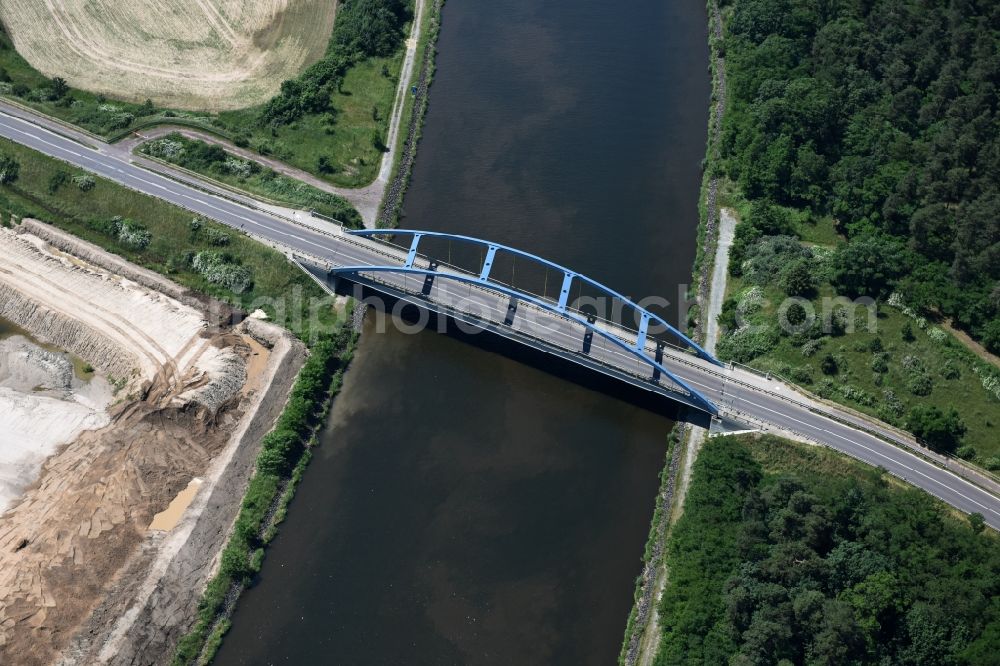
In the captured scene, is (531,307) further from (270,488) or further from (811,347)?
(270,488)

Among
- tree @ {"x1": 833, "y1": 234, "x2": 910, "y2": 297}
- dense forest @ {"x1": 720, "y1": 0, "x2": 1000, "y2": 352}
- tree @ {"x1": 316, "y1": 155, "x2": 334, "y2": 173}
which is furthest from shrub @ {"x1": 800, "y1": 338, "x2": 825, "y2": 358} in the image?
tree @ {"x1": 316, "y1": 155, "x2": 334, "y2": 173}

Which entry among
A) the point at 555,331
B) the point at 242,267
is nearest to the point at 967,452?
the point at 555,331

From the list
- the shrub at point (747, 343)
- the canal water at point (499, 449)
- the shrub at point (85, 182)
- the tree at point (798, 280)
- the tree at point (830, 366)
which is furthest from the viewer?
the shrub at point (85, 182)

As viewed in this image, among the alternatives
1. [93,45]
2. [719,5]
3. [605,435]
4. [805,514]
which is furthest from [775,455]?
[93,45]

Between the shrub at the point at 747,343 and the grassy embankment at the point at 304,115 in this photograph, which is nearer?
the shrub at the point at 747,343

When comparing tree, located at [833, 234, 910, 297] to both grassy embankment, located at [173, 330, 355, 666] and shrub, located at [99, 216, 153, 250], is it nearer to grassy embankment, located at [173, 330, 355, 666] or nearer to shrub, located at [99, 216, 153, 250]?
grassy embankment, located at [173, 330, 355, 666]

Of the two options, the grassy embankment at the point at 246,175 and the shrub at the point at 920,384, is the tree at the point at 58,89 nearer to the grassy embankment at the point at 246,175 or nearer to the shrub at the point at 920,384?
the grassy embankment at the point at 246,175

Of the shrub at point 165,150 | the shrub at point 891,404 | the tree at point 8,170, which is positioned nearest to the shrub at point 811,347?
the shrub at point 891,404

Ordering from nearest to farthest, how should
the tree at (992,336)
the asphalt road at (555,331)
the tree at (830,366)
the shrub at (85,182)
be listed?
1. the asphalt road at (555,331)
2. the tree at (830,366)
3. the tree at (992,336)
4. the shrub at (85,182)
